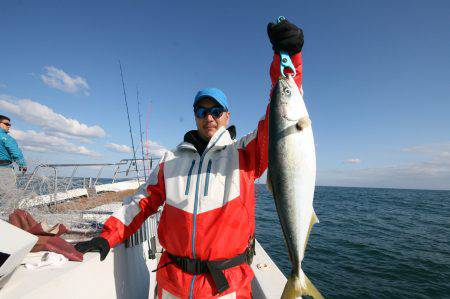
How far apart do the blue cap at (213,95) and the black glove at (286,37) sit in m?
0.74

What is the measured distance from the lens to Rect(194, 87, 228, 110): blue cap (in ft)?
8.95

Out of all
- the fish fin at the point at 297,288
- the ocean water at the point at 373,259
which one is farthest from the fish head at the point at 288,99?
the ocean water at the point at 373,259

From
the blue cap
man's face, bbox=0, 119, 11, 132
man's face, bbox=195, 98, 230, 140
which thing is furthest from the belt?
man's face, bbox=0, 119, 11, 132

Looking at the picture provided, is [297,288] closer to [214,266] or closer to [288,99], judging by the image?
[214,266]

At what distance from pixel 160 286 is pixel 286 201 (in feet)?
4.83

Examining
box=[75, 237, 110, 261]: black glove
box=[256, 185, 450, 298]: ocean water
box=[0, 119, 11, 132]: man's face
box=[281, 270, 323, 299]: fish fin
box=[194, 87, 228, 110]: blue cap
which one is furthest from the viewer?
box=[256, 185, 450, 298]: ocean water

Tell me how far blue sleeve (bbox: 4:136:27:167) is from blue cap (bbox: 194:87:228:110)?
6.24 m

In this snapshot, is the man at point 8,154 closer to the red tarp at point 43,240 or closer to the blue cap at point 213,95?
the red tarp at point 43,240

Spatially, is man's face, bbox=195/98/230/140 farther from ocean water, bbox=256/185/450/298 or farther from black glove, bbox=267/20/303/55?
ocean water, bbox=256/185/450/298

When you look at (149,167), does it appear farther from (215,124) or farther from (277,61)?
(277,61)

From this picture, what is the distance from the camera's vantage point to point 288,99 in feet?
6.81

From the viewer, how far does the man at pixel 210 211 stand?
7.38ft

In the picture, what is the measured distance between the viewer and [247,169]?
99.0 inches

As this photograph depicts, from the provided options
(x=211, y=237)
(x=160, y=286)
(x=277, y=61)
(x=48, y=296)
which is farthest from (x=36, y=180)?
(x=277, y=61)
